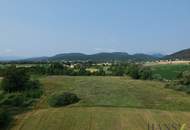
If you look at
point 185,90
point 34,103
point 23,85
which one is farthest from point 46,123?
point 185,90

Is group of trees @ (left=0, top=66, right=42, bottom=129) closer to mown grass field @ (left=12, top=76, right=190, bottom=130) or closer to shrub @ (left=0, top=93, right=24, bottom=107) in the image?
shrub @ (left=0, top=93, right=24, bottom=107)

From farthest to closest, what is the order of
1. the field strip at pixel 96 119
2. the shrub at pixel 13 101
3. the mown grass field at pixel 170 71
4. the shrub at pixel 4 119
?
the mown grass field at pixel 170 71 → the shrub at pixel 13 101 → the shrub at pixel 4 119 → the field strip at pixel 96 119

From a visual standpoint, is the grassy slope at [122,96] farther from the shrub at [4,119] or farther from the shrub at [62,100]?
the shrub at [4,119]

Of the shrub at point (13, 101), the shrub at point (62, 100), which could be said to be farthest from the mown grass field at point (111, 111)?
the shrub at point (13, 101)

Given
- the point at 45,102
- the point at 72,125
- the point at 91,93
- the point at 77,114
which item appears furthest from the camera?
the point at 91,93

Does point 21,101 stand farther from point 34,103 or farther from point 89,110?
point 89,110

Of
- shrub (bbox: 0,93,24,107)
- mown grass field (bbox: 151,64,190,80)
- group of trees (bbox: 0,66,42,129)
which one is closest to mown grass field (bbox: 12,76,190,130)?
group of trees (bbox: 0,66,42,129)

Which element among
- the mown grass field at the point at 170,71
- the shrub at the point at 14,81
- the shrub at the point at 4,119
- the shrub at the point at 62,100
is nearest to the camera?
the shrub at the point at 4,119

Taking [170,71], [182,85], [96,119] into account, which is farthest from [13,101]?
[170,71]

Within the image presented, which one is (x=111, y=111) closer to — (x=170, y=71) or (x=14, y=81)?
(x=14, y=81)
